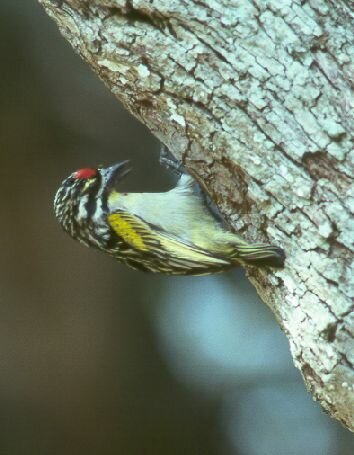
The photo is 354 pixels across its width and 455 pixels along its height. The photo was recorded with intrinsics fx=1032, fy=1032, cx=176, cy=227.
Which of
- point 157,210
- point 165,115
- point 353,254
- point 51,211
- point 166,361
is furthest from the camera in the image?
point 166,361

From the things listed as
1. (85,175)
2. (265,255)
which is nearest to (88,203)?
(85,175)

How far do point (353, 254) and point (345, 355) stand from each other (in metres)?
0.28

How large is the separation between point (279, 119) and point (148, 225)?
2.08 ft

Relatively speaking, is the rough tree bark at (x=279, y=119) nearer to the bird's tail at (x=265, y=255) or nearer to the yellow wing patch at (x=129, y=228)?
the bird's tail at (x=265, y=255)

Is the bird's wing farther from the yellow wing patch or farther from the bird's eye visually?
the bird's eye

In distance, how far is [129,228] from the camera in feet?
10.7

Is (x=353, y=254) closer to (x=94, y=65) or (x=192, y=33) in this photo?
(x=192, y=33)

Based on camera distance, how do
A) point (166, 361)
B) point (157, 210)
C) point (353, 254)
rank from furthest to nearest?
point (166, 361) → point (157, 210) → point (353, 254)

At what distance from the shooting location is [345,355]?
2799 mm

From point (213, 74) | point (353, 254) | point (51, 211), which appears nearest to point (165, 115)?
point (213, 74)

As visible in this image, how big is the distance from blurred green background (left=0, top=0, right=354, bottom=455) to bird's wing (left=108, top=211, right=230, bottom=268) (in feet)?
4.65

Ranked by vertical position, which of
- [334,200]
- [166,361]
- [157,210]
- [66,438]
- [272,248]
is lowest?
[66,438]

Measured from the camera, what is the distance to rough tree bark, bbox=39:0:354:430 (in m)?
2.81

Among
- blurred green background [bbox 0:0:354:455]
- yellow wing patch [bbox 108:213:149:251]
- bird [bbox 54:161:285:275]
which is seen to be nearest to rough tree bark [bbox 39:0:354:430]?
bird [bbox 54:161:285:275]
